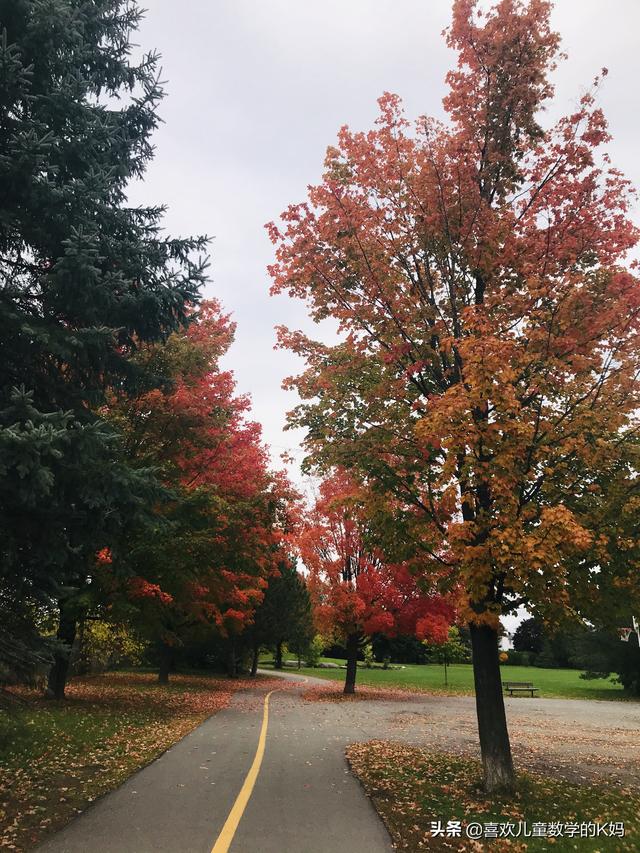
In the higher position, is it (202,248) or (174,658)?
(202,248)

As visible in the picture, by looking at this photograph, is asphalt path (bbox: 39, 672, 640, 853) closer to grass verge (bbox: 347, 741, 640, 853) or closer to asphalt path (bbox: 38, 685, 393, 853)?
asphalt path (bbox: 38, 685, 393, 853)

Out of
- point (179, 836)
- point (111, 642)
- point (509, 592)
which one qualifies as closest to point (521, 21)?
point (509, 592)

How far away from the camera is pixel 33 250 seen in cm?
778

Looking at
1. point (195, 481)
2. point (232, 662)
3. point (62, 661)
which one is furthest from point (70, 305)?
point (232, 662)

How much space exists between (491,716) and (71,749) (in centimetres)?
698

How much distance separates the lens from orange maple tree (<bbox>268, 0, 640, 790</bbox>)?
7.02 metres

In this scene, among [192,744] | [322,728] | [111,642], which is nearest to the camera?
[192,744]

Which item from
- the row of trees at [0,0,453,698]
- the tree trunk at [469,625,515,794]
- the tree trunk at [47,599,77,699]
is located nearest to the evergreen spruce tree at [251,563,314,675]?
the tree trunk at [47,599,77,699]

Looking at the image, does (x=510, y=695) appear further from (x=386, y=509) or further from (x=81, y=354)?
(x=81, y=354)

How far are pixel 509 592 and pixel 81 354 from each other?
261 inches

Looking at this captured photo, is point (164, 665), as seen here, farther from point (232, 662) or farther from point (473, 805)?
point (473, 805)

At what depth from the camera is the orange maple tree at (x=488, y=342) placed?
23.0 ft

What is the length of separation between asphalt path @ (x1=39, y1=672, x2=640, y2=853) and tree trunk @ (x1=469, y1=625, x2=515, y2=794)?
1926 mm

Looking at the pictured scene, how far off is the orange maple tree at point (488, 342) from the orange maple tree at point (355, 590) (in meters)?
11.3
